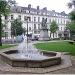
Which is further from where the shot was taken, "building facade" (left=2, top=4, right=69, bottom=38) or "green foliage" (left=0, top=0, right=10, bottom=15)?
"building facade" (left=2, top=4, right=69, bottom=38)

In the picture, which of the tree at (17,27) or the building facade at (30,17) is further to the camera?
the building facade at (30,17)

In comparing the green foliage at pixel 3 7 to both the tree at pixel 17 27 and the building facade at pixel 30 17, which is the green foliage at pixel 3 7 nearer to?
the tree at pixel 17 27

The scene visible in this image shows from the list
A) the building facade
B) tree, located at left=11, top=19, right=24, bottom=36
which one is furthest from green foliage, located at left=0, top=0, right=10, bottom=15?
the building facade

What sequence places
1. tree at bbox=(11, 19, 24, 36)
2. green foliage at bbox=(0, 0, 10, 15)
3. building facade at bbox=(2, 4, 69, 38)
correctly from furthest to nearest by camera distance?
building facade at bbox=(2, 4, 69, 38), tree at bbox=(11, 19, 24, 36), green foliage at bbox=(0, 0, 10, 15)

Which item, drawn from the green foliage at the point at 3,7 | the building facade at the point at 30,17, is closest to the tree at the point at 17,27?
the building facade at the point at 30,17

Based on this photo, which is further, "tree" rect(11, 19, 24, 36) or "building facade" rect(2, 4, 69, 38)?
"building facade" rect(2, 4, 69, 38)

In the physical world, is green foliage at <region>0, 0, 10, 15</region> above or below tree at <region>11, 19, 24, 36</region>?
above

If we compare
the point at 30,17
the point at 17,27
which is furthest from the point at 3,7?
the point at 30,17

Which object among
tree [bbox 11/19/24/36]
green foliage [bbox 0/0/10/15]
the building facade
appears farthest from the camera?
the building facade

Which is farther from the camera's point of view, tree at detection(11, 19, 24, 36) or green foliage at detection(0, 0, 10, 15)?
tree at detection(11, 19, 24, 36)

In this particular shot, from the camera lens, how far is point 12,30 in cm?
6225

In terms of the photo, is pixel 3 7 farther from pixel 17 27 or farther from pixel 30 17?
pixel 30 17

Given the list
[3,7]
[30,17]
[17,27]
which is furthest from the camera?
[30,17]

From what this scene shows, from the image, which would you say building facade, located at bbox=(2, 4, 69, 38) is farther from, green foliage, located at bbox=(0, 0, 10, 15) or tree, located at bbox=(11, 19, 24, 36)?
green foliage, located at bbox=(0, 0, 10, 15)
